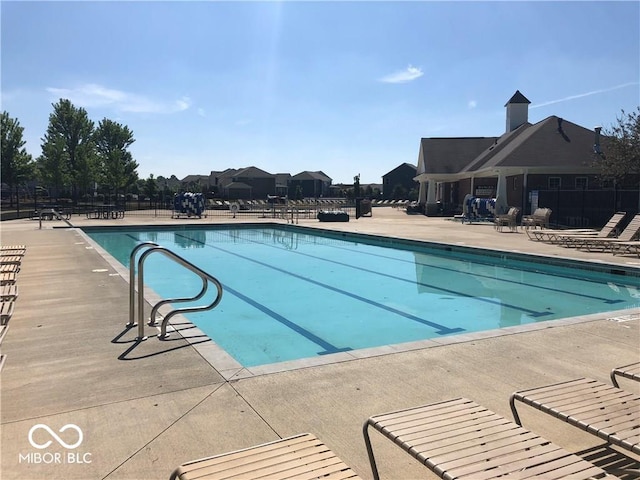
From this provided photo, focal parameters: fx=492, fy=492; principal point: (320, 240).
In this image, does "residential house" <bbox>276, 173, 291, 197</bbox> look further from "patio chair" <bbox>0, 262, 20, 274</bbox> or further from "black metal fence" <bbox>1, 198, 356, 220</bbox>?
"patio chair" <bbox>0, 262, 20, 274</bbox>

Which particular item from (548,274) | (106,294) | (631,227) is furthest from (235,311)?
(631,227)

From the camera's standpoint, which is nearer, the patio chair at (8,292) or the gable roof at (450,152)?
the patio chair at (8,292)

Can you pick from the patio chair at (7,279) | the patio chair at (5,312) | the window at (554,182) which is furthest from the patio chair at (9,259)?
the window at (554,182)

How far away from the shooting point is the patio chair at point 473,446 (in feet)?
6.61

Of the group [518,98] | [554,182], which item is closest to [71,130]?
[518,98]

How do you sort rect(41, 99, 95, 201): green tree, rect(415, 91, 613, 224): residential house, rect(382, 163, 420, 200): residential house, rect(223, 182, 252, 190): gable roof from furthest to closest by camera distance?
rect(382, 163, 420, 200): residential house < rect(223, 182, 252, 190): gable roof < rect(41, 99, 95, 201): green tree < rect(415, 91, 613, 224): residential house

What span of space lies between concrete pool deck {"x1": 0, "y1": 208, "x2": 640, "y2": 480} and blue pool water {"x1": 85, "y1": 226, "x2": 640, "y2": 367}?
65.7 inches

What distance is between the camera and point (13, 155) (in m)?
36.7

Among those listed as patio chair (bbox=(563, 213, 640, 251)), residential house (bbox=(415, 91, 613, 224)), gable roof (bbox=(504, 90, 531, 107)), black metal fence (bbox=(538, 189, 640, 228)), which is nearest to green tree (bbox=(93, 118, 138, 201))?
residential house (bbox=(415, 91, 613, 224))

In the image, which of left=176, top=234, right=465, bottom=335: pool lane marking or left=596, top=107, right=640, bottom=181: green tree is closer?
left=176, top=234, right=465, bottom=335: pool lane marking

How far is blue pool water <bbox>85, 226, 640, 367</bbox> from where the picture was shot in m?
6.87

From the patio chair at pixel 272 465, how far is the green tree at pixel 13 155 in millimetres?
40430

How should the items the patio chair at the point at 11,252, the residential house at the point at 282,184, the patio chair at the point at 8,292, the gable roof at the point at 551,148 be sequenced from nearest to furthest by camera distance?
the patio chair at the point at 8,292 → the patio chair at the point at 11,252 → the gable roof at the point at 551,148 → the residential house at the point at 282,184

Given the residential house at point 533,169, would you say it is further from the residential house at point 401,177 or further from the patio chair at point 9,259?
the residential house at point 401,177
